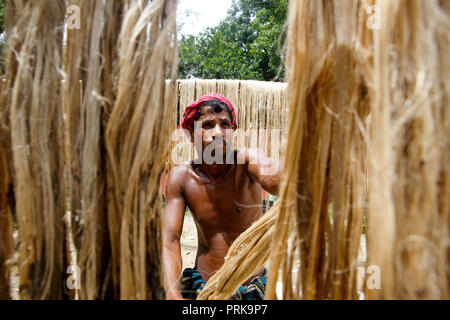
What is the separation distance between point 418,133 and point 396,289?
255 millimetres

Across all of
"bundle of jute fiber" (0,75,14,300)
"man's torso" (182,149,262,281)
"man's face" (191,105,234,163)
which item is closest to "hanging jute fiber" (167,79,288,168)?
"man's torso" (182,149,262,281)

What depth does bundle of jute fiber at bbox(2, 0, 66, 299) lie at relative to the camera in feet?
2.07

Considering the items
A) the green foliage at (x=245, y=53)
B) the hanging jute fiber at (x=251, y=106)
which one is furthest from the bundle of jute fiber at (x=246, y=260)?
the green foliage at (x=245, y=53)

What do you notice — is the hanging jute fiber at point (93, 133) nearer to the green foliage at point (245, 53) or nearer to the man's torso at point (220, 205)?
the man's torso at point (220, 205)

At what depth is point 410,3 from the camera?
19.3 inches

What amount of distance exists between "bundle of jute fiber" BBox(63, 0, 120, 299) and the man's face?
1000mm

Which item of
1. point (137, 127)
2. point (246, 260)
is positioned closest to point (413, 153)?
point (137, 127)

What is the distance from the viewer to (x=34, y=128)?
640 mm

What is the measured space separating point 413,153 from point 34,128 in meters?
0.72

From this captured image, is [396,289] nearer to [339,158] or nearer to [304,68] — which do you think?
[339,158]

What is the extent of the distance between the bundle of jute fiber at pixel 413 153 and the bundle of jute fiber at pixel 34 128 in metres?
0.65

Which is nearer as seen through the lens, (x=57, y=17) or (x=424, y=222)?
(x=424, y=222)

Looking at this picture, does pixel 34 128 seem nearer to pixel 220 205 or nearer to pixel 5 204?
pixel 5 204
